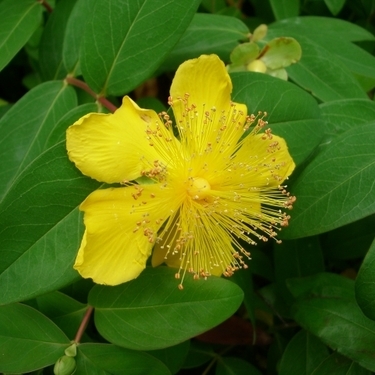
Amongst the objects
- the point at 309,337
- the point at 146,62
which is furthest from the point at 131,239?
the point at 309,337

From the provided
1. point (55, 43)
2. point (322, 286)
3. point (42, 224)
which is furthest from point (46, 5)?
point (322, 286)

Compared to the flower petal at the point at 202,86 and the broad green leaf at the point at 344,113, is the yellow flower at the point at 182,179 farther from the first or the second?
the broad green leaf at the point at 344,113

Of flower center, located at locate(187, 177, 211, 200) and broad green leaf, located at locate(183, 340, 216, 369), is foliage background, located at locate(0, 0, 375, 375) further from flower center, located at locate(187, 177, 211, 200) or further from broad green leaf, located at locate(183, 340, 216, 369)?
flower center, located at locate(187, 177, 211, 200)

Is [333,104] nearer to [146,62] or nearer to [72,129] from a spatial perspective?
[146,62]

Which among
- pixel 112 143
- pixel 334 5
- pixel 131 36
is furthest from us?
pixel 334 5

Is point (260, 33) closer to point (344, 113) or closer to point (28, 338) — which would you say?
point (344, 113)

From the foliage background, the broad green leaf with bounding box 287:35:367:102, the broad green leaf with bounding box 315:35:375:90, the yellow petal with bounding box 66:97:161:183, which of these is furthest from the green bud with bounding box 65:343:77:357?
the broad green leaf with bounding box 315:35:375:90

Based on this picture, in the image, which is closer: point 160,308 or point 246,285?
point 160,308
